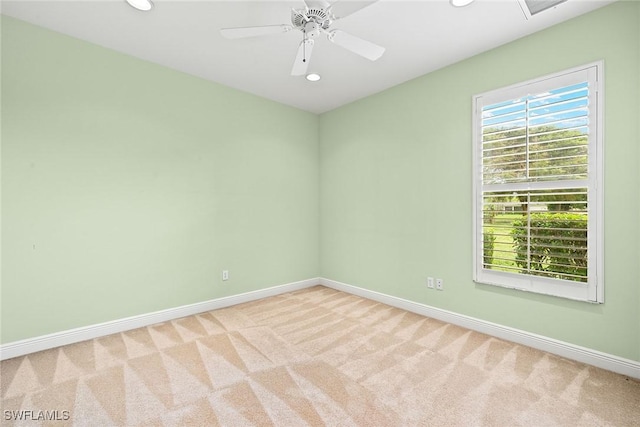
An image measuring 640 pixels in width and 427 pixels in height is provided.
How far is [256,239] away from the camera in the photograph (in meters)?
3.88

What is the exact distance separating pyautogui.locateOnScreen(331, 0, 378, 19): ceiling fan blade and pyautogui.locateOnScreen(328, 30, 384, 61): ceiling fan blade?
249 millimetres

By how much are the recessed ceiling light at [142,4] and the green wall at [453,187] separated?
2.59 m

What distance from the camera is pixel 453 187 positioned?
3.03 metres

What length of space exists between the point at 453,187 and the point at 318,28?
80.4 inches

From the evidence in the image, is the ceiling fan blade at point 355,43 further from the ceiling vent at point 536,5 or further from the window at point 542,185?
the window at point 542,185

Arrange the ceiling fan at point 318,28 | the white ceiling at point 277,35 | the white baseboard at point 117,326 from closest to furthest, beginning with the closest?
the ceiling fan at point 318,28
the white ceiling at point 277,35
the white baseboard at point 117,326

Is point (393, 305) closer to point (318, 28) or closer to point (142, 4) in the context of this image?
point (318, 28)

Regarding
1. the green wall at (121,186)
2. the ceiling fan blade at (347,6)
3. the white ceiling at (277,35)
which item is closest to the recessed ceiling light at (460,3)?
the white ceiling at (277,35)

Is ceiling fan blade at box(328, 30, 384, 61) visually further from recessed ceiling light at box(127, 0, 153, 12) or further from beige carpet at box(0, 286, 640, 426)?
beige carpet at box(0, 286, 640, 426)

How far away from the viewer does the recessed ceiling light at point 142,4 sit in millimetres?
2113

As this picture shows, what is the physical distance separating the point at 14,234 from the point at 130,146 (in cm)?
117

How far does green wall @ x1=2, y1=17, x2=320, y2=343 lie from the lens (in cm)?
237

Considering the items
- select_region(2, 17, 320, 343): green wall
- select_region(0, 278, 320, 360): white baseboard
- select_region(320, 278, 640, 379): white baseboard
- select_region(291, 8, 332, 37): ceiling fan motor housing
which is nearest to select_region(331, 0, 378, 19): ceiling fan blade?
select_region(291, 8, 332, 37): ceiling fan motor housing

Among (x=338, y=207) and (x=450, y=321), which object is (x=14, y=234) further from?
(x=450, y=321)
